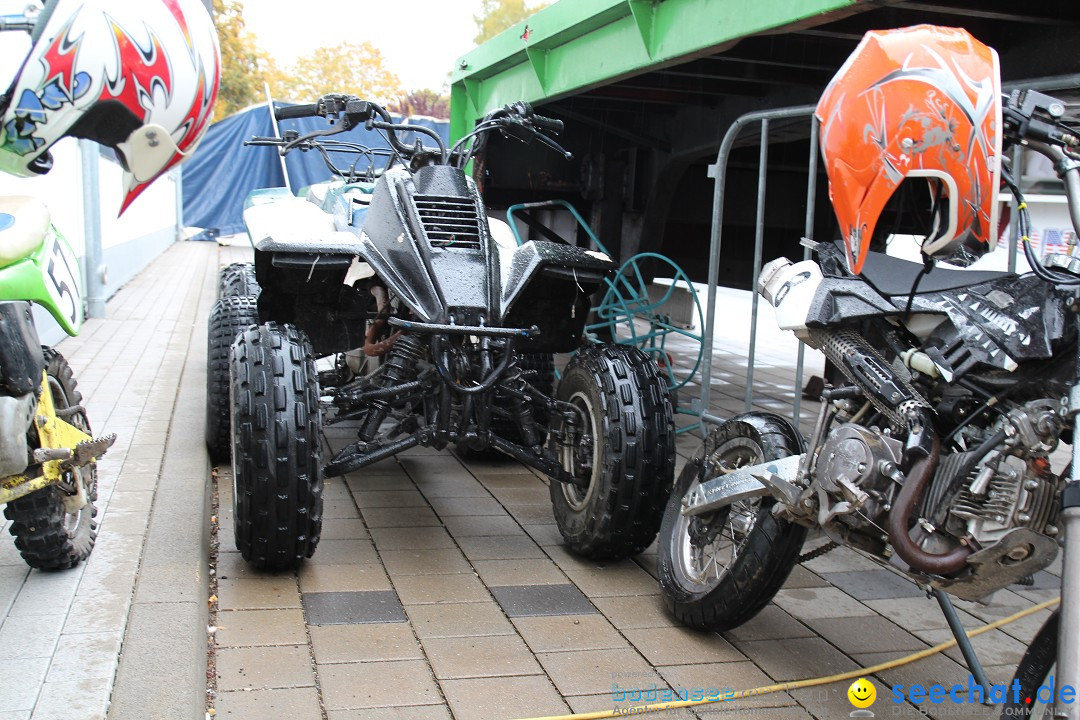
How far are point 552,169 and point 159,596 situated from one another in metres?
5.36

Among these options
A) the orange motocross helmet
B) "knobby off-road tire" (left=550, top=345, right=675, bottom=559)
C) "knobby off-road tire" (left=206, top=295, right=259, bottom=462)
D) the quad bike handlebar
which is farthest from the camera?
"knobby off-road tire" (left=206, top=295, right=259, bottom=462)

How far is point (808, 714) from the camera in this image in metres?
3.01

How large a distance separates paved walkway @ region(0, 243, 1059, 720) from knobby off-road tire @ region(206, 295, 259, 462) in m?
0.20

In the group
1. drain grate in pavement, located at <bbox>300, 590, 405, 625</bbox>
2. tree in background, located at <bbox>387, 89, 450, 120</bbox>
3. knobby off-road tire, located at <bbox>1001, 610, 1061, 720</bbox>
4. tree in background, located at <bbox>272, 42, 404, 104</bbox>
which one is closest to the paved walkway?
drain grate in pavement, located at <bbox>300, 590, 405, 625</bbox>

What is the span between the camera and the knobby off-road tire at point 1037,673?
2.32m

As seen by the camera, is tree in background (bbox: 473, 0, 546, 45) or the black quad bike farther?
tree in background (bbox: 473, 0, 546, 45)

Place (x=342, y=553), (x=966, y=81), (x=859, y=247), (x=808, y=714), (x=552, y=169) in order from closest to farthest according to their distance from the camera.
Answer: (x=966, y=81) → (x=859, y=247) → (x=808, y=714) → (x=342, y=553) → (x=552, y=169)

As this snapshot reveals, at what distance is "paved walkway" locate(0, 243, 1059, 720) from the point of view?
2891 millimetres

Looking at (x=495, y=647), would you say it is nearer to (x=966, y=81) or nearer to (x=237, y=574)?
(x=237, y=574)

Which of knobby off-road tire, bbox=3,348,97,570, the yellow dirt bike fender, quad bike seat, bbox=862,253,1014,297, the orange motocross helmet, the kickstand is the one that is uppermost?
the orange motocross helmet

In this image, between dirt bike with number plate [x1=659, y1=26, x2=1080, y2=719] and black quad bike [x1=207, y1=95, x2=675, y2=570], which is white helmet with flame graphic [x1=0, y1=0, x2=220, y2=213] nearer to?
dirt bike with number plate [x1=659, y1=26, x2=1080, y2=719]

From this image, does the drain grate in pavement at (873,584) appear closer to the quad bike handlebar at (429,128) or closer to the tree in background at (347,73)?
the quad bike handlebar at (429,128)

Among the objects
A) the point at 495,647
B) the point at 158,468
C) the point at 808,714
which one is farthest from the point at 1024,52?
the point at 158,468

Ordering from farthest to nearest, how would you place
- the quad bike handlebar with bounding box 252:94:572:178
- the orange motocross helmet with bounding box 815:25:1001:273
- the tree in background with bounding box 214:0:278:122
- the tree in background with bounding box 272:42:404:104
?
the tree in background with bounding box 272:42:404:104 < the tree in background with bounding box 214:0:278:122 < the quad bike handlebar with bounding box 252:94:572:178 < the orange motocross helmet with bounding box 815:25:1001:273
